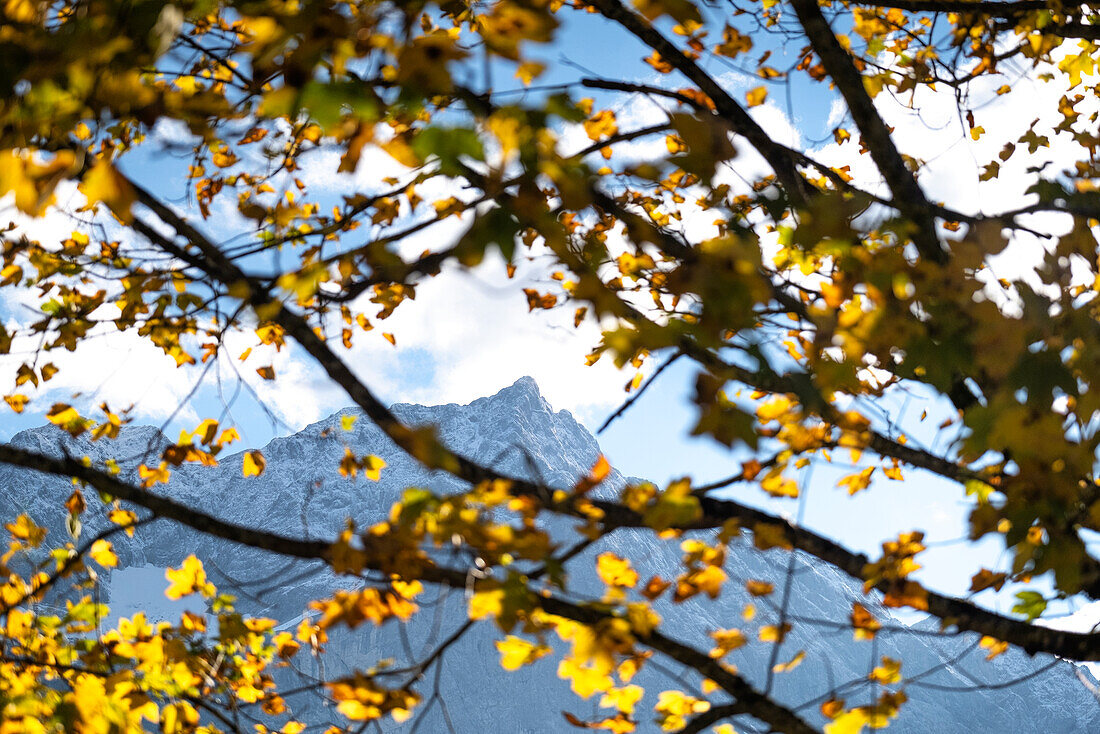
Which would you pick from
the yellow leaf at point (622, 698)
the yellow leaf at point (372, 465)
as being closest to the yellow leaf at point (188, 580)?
the yellow leaf at point (372, 465)

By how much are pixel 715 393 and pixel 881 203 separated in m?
1.27

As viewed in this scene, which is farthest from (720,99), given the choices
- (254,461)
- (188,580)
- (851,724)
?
(188,580)

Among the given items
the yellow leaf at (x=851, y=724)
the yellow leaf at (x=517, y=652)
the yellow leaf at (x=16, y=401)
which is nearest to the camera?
the yellow leaf at (x=517, y=652)

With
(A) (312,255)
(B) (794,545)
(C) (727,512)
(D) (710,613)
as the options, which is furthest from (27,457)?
(D) (710,613)

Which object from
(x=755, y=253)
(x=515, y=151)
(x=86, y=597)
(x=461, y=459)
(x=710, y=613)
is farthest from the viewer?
(x=710, y=613)

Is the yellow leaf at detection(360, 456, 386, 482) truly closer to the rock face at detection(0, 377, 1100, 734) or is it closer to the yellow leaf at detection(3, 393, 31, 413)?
the yellow leaf at detection(3, 393, 31, 413)

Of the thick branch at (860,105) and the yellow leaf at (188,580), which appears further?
the yellow leaf at (188,580)

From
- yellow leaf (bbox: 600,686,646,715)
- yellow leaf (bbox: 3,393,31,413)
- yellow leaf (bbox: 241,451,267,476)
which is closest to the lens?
yellow leaf (bbox: 600,686,646,715)

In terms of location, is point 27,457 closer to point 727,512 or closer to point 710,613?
point 727,512

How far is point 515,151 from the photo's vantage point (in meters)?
0.88

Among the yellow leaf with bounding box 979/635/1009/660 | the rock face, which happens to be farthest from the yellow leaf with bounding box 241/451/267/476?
the rock face

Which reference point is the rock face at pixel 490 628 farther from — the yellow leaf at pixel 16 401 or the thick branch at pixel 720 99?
the thick branch at pixel 720 99

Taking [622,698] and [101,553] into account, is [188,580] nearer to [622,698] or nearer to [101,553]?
[101,553]

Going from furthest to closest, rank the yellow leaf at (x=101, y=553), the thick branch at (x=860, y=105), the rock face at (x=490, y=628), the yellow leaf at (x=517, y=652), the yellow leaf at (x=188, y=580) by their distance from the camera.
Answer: the rock face at (x=490, y=628) → the yellow leaf at (x=101, y=553) → the yellow leaf at (x=188, y=580) → the thick branch at (x=860, y=105) → the yellow leaf at (x=517, y=652)
